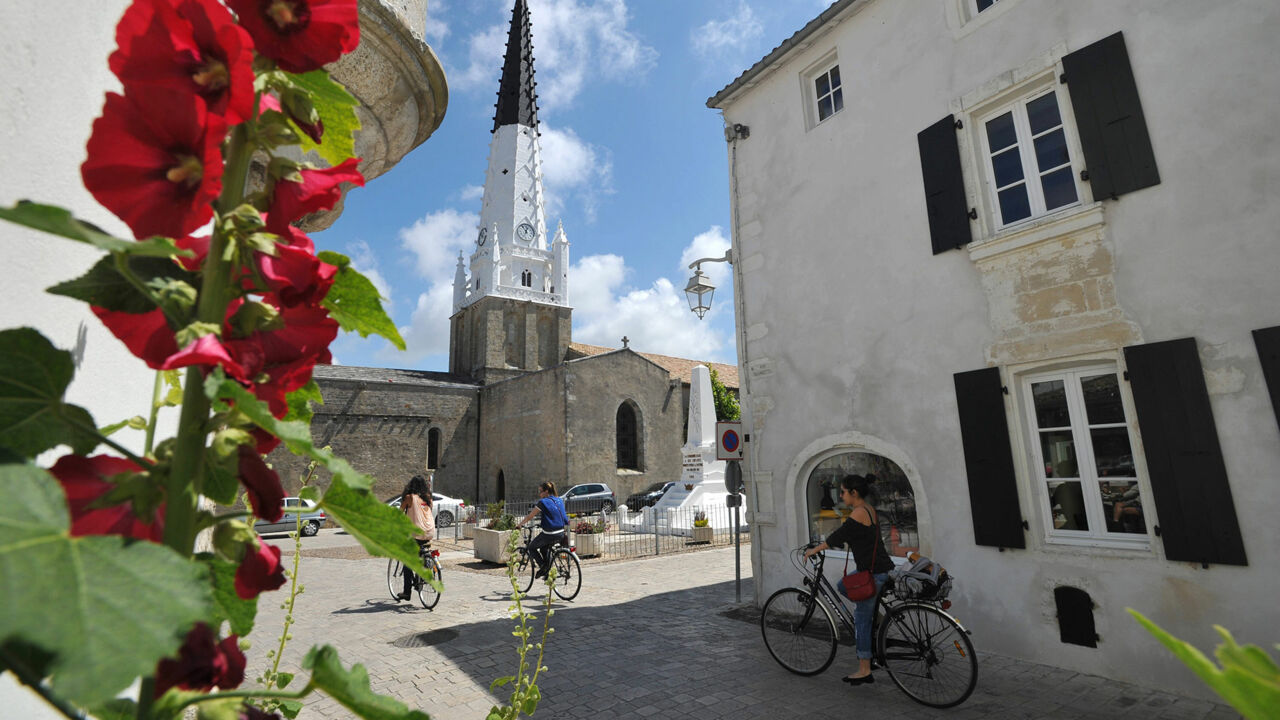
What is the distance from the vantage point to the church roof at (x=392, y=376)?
1352 inches

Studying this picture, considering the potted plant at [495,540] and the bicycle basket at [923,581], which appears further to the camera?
the potted plant at [495,540]

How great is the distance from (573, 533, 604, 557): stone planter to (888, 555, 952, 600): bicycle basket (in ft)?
36.0

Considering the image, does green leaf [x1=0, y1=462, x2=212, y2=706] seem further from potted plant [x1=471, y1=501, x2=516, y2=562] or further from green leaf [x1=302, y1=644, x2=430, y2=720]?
potted plant [x1=471, y1=501, x2=516, y2=562]

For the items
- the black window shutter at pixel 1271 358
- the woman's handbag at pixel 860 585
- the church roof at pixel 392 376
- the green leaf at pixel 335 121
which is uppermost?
the church roof at pixel 392 376

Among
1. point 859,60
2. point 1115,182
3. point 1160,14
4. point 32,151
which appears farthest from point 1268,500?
point 32,151

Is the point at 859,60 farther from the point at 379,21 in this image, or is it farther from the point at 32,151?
the point at 32,151

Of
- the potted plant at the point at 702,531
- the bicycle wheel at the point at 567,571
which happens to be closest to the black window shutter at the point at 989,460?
the bicycle wheel at the point at 567,571

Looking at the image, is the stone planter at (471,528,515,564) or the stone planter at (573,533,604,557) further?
the stone planter at (573,533,604,557)

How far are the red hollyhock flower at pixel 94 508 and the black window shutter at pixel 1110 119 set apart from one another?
7.42 metres

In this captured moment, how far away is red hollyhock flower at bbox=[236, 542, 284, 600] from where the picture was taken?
0.67 metres

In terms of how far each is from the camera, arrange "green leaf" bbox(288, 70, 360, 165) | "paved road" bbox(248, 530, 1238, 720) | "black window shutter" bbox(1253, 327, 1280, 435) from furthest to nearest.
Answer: "paved road" bbox(248, 530, 1238, 720) → "black window shutter" bbox(1253, 327, 1280, 435) → "green leaf" bbox(288, 70, 360, 165)

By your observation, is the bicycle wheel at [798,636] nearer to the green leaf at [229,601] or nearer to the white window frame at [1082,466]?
the white window frame at [1082,466]

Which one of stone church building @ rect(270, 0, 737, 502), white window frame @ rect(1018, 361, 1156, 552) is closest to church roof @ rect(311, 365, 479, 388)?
stone church building @ rect(270, 0, 737, 502)

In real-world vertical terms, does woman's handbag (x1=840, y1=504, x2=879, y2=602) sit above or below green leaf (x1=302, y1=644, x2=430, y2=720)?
below
